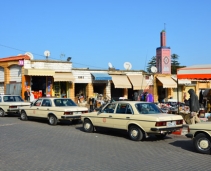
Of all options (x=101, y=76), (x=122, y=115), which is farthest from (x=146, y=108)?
(x=101, y=76)

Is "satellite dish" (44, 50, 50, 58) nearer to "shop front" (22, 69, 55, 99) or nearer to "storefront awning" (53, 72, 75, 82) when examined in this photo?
"shop front" (22, 69, 55, 99)

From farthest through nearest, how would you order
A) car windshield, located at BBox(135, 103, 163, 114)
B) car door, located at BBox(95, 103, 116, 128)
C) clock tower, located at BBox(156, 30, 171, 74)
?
clock tower, located at BBox(156, 30, 171, 74) → car door, located at BBox(95, 103, 116, 128) → car windshield, located at BBox(135, 103, 163, 114)

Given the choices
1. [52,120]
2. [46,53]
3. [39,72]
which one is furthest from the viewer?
[46,53]

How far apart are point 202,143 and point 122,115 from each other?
3.49 meters

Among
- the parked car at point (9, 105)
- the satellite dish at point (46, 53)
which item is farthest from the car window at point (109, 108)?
the satellite dish at point (46, 53)

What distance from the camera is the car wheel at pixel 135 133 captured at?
426 inches

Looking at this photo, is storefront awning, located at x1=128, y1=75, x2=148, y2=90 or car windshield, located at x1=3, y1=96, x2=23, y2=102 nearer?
car windshield, located at x1=3, y1=96, x2=23, y2=102

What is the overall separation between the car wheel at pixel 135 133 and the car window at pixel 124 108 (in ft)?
2.08

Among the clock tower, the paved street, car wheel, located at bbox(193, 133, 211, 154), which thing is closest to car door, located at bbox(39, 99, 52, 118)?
the paved street

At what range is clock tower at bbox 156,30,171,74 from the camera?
38.6 meters

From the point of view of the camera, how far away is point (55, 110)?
1523cm

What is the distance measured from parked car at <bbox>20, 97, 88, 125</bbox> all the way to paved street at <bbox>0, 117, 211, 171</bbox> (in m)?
2.65

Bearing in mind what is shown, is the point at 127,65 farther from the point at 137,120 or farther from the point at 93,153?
the point at 93,153

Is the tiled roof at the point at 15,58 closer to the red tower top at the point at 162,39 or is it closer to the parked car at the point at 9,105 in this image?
the parked car at the point at 9,105
